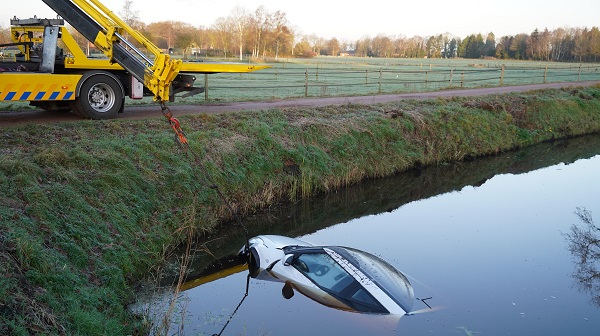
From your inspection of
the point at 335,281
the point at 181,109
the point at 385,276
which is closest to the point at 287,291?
Answer: the point at 335,281

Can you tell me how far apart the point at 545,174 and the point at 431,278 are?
10596 millimetres

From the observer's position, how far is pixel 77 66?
535 inches

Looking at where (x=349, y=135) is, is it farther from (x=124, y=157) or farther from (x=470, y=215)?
(x=124, y=157)

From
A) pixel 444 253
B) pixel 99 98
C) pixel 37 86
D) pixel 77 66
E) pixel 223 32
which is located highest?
pixel 223 32

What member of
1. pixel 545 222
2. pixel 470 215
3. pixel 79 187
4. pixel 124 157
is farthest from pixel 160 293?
pixel 545 222

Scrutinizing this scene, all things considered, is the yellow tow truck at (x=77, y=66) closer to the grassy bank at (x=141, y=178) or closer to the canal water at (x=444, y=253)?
the grassy bank at (x=141, y=178)

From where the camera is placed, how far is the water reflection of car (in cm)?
754

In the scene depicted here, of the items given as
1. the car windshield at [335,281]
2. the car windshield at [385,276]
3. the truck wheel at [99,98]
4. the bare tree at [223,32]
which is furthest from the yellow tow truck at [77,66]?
the bare tree at [223,32]

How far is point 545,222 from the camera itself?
1288cm

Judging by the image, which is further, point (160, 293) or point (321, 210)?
point (321, 210)

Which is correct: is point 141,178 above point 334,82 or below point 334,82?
below

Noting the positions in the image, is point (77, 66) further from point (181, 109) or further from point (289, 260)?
point (289, 260)

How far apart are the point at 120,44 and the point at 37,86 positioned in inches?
115

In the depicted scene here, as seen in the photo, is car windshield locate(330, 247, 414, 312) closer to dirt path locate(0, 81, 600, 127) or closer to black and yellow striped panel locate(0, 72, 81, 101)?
black and yellow striped panel locate(0, 72, 81, 101)
